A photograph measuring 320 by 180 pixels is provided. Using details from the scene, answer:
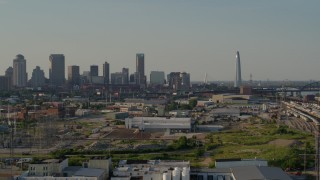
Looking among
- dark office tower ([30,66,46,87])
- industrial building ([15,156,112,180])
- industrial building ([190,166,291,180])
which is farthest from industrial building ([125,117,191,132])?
dark office tower ([30,66,46,87])

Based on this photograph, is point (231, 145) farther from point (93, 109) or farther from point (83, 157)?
point (93, 109)

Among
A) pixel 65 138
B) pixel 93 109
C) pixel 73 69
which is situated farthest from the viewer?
pixel 73 69

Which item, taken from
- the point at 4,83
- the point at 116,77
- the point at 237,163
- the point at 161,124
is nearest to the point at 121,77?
the point at 116,77

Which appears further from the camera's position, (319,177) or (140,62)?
(140,62)

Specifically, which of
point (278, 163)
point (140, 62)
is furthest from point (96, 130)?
point (140, 62)

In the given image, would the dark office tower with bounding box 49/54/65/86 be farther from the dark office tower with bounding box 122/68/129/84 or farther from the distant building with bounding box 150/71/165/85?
the distant building with bounding box 150/71/165/85

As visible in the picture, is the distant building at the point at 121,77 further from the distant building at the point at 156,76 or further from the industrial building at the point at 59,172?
the industrial building at the point at 59,172
